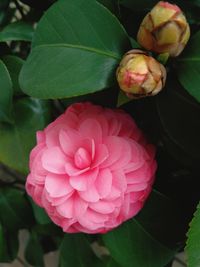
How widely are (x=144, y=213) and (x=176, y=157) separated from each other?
53mm

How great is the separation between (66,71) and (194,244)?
0.14 meters

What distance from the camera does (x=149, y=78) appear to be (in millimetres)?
294

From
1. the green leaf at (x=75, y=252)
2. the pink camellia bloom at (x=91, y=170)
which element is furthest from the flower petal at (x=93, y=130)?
the green leaf at (x=75, y=252)

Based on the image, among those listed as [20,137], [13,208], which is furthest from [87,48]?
[13,208]

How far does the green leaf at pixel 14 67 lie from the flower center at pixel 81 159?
0.09 meters

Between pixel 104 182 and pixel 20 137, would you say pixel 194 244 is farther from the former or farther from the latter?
pixel 20 137

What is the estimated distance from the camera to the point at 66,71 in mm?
333

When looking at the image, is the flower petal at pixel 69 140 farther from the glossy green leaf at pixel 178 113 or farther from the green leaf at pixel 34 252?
the green leaf at pixel 34 252

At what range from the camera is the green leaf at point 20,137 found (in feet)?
1.40

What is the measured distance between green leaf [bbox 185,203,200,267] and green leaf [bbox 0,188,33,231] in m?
0.23

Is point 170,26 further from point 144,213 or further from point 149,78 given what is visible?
point 144,213

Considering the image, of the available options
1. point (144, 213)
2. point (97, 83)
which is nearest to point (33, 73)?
point (97, 83)

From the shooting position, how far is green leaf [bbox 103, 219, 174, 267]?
40 cm

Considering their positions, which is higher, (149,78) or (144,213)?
(149,78)
